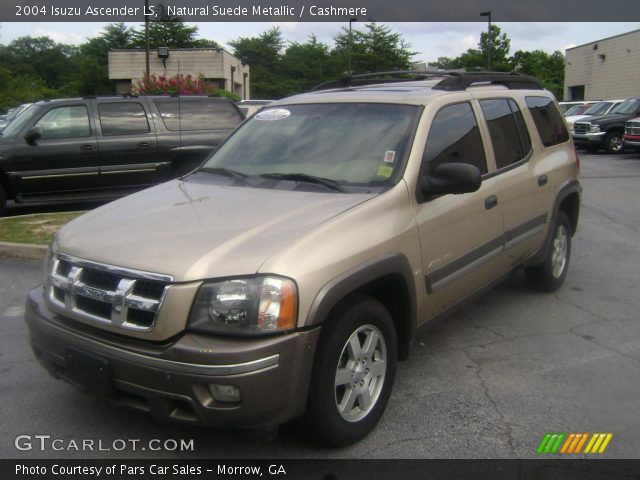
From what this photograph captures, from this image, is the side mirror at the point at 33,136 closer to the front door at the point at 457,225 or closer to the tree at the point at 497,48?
the front door at the point at 457,225

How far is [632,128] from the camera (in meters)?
19.5

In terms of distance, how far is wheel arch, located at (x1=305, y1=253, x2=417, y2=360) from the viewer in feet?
9.37

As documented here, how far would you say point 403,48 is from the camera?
60844mm

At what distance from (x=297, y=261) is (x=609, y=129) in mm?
21550

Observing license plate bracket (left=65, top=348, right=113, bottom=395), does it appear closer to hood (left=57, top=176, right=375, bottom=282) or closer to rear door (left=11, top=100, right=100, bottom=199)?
hood (left=57, top=176, right=375, bottom=282)

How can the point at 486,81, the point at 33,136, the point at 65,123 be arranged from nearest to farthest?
the point at 486,81 < the point at 33,136 < the point at 65,123

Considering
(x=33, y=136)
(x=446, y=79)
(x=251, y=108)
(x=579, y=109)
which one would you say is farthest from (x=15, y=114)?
(x=579, y=109)

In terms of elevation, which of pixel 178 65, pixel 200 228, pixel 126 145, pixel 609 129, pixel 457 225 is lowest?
pixel 457 225

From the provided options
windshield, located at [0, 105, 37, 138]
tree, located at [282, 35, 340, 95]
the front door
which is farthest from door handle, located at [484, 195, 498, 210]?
tree, located at [282, 35, 340, 95]

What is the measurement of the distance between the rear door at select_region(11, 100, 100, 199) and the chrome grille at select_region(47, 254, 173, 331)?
22.1ft

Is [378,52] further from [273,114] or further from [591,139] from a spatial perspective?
[273,114]

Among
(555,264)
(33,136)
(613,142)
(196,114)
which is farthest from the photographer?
(613,142)

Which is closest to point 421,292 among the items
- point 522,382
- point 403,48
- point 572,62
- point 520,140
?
point 522,382

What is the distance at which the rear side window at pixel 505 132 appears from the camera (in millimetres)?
4629
